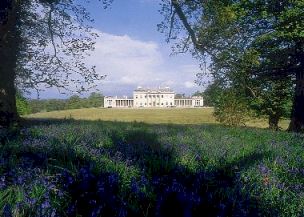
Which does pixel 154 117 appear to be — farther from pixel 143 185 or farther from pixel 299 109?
pixel 143 185

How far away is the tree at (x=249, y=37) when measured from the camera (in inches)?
750

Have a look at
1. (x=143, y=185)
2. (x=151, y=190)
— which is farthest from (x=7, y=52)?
(x=151, y=190)

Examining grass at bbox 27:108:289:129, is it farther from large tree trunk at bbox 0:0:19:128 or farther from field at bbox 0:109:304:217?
field at bbox 0:109:304:217

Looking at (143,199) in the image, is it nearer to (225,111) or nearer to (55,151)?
(55,151)

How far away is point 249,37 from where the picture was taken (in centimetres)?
2398

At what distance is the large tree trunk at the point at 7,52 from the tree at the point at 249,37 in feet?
25.8

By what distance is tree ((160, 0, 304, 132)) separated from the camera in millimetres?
19062

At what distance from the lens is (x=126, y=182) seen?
4094 millimetres

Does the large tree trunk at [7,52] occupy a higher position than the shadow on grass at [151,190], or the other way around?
the large tree trunk at [7,52]

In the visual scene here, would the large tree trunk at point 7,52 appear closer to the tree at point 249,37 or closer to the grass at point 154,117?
the tree at point 249,37

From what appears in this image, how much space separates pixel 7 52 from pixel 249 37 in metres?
15.1

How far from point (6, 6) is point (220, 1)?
11255 millimetres

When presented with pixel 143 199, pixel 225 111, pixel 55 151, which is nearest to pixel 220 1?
pixel 225 111

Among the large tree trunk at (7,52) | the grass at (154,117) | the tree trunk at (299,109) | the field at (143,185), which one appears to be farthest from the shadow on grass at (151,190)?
the grass at (154,117)
